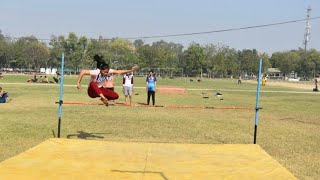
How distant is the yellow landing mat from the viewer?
666cm

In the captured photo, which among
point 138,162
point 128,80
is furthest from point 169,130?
point 128,80

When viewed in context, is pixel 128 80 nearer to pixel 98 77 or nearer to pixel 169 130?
pixel 169 130

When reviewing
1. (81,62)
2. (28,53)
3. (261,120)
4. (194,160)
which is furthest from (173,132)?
(28,53)

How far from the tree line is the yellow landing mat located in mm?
92723

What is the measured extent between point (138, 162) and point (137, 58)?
109 m

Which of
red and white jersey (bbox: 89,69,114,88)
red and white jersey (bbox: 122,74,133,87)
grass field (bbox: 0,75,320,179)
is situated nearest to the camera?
grass field (bbox: 0,75,320,179)

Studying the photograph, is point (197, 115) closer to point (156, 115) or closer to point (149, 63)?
point (156, 115)

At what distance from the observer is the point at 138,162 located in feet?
25.2

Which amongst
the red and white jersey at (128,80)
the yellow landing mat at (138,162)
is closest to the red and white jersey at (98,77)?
the yellow landing mat at (138,162)

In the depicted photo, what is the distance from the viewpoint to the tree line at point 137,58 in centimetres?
10625

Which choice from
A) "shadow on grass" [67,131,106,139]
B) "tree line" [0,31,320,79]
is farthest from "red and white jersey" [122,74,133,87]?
"tree line" [0,31,320,79]

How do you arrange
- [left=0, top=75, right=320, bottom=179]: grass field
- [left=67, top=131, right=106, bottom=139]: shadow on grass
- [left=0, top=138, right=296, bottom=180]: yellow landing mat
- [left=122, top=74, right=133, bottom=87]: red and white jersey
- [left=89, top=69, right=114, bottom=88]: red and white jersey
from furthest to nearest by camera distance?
[left=122, top=74, right=133, bottom=87]: red and white jersey
[left=67, top=131, right=106, bottom=139]: shadow on grass
[left=89, top=69, right=114, bottom=88]: red and white jersey
[left=0, top=75, right=320, bottom=179]: grass field
[left=0, top=138, right=296, bottom=180]: yellow landing mat

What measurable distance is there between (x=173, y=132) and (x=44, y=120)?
14.8ft

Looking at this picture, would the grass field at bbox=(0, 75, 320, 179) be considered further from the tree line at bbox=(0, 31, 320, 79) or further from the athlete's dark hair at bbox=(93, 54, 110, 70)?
the tree line at bbox=(0, 31, 320, 79)
